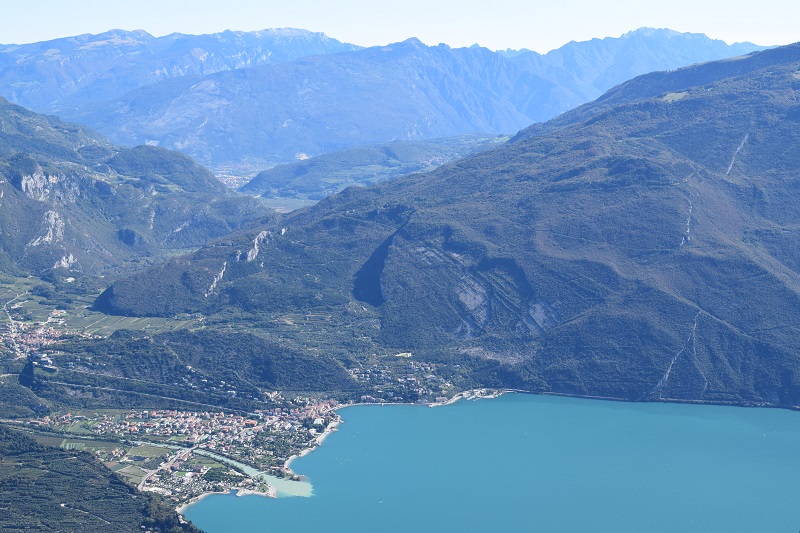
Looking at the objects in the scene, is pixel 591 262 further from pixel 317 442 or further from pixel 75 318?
pixel 75 318

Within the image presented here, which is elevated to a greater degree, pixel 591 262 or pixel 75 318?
pixel 591 262

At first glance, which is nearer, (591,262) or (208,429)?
(208,429)

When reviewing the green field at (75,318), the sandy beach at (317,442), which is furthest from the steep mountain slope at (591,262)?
the sandy beach at (317,442)

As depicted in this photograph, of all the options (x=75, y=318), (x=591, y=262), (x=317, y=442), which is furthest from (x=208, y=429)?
(x=591, y=262)

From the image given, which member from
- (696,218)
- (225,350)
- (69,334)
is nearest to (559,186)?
(696,218)

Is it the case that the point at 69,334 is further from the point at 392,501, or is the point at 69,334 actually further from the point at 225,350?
the point at 392,501

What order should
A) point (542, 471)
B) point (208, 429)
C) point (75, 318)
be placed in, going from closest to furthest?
point (542, 471) < point (208, 429) < point (75, 318)

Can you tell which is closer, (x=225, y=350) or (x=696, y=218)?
(x=225, y=350)
